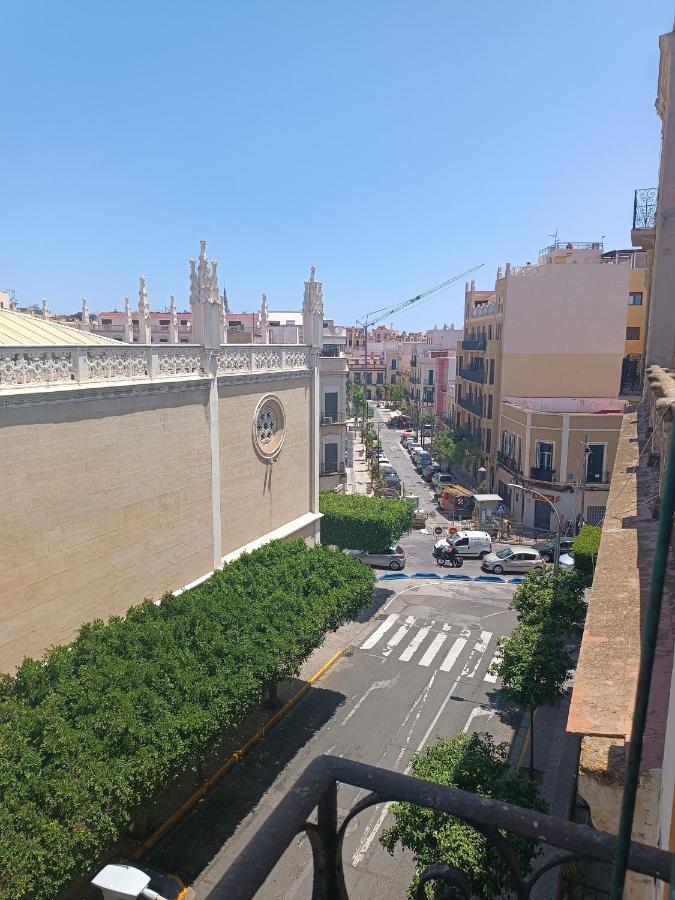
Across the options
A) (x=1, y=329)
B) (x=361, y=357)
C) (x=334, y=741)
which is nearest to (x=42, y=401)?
(x=1, y=329)

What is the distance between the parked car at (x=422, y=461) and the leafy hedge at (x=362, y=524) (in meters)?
30.3

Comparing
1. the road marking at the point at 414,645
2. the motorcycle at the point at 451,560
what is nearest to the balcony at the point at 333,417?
the motorcycle at the point at 451,560

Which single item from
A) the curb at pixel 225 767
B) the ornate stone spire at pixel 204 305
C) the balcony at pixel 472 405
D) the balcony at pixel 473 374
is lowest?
the curb at pixel 225 767

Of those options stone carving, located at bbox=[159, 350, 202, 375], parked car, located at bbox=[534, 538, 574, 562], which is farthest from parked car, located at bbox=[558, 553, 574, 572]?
stone carving, located at bbox=[159, 350, 202, 375]

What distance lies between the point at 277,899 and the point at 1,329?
47.5 feet

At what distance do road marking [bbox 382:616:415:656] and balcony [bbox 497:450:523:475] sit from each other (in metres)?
16.6

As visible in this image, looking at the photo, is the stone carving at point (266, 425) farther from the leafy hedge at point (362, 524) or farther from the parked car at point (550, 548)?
the parked car at point (550, 548)

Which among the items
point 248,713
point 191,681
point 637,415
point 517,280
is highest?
point 517,280

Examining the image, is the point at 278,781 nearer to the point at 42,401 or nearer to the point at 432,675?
the point at 432,675

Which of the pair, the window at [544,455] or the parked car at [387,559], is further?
the window at [544,455]

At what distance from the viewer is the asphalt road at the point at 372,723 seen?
14.5 meters

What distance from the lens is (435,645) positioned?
25.7 m

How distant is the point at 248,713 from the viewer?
15.0 m

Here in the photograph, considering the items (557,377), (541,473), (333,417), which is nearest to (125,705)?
(333,417)
